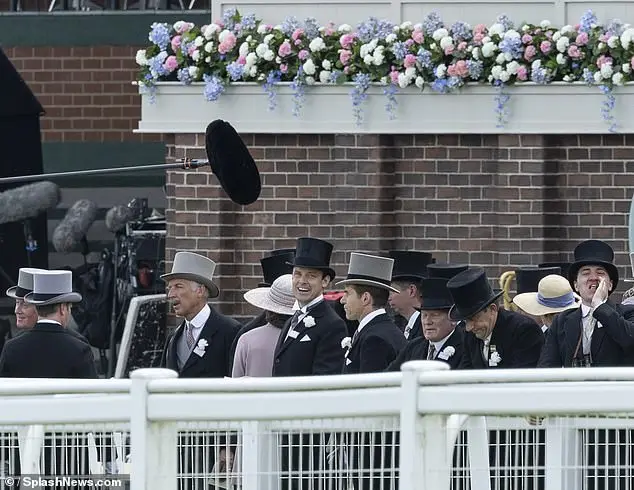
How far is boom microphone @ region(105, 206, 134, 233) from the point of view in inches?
618

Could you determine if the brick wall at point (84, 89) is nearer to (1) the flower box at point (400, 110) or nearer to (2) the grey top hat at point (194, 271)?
(1) the flower box at point (400, 110)

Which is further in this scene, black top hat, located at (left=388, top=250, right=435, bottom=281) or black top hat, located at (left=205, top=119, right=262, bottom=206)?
black top hat, located at (left=205, top=119, right=262, bottom=206)

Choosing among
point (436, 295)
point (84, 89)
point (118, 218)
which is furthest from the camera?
point (84, 89)

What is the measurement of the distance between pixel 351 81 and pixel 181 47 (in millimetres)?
1307

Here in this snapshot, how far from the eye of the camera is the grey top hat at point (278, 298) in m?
9.17

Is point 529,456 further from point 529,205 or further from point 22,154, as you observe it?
point 22,154

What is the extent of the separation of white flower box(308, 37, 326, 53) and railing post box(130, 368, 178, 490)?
7829 mm

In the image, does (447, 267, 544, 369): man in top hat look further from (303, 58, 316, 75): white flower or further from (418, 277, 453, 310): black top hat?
(303, 58, 316, 75): white flower

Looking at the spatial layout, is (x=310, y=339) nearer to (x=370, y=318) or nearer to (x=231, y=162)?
(x=370, y=318)

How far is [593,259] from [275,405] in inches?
176

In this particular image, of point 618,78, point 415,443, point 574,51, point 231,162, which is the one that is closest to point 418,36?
point 574,51

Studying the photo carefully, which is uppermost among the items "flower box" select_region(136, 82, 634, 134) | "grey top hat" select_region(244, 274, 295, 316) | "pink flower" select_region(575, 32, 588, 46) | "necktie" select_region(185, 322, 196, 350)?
"pink flower" select_region(575, 32, 588, 46)

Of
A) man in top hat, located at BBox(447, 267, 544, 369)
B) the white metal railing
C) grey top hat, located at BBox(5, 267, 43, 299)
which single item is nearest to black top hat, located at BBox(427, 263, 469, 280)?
man in top hat, located at BBox(447, 267, 544, 369)

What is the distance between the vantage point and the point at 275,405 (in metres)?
4.68
